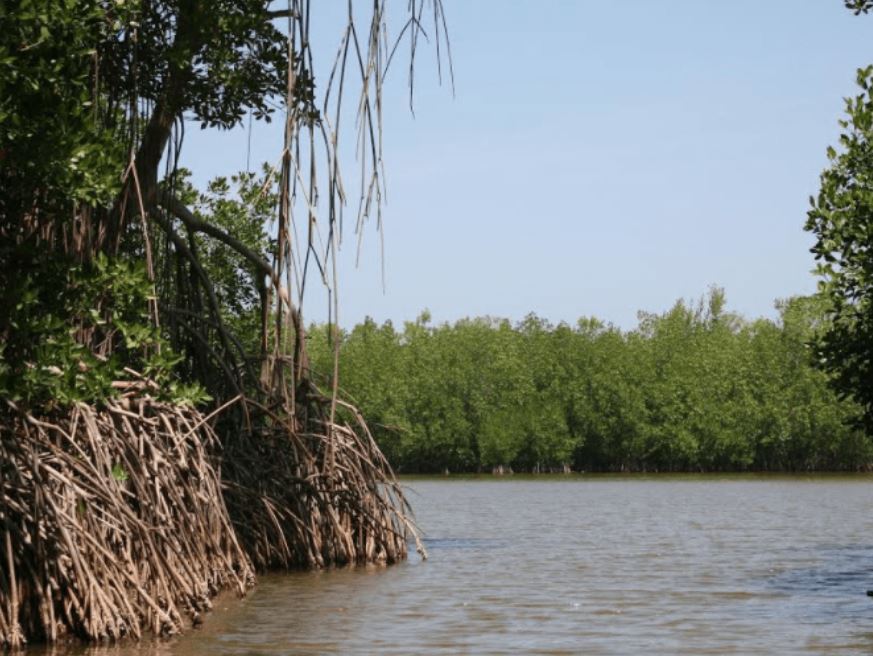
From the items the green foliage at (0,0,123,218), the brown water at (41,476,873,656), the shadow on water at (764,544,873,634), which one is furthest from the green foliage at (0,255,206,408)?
the shadow on water at (764,544,873,634)

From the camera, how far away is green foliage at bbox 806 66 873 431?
13312 mm

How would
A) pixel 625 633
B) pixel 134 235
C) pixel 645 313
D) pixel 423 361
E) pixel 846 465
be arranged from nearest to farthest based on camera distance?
pixel 625 633, pixel 134 235, pixel 846 465, pixel 423 361, pixel 645 313

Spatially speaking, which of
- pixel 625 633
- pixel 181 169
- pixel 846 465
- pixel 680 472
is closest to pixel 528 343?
pixel 680 472

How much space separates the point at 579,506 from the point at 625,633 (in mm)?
28904

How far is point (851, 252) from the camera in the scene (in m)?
13.6

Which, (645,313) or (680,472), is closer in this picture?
(680,472)

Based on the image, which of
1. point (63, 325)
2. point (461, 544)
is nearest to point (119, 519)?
point (63, 325)

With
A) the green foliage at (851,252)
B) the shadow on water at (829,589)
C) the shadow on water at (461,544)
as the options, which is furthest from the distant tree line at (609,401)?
the green foliage at (851,252)

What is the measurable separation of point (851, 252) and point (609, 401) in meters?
77.0

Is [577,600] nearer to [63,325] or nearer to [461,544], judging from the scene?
[63,325]

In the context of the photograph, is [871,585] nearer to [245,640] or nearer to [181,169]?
[245,640]

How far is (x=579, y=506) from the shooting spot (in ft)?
135

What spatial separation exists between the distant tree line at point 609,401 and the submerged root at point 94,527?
70973 mm

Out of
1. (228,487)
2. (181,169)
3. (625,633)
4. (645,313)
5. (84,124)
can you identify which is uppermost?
(645,313)
